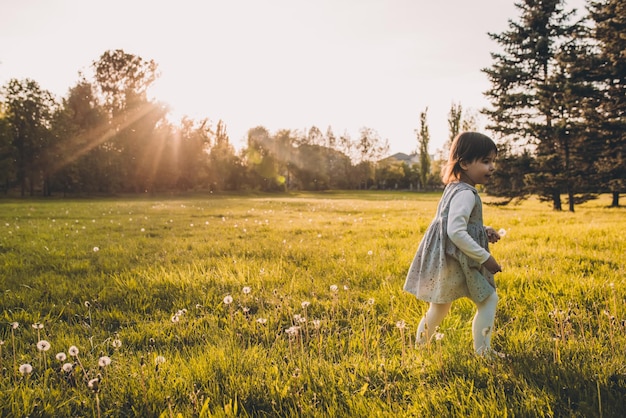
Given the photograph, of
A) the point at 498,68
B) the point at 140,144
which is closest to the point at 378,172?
the point at 140,144

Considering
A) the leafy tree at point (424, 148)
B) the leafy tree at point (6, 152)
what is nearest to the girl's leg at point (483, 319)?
the leafy tree at point (6, 152)

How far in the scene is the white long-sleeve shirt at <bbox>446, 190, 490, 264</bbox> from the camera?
8.52 feet

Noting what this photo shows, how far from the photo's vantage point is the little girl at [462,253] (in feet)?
8.80

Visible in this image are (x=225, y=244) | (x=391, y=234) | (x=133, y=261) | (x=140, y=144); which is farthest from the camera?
(x=140, y=144)

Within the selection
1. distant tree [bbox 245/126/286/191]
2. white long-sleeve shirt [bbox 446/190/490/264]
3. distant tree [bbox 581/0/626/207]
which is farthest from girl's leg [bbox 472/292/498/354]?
distant tree [bbox 245/126/286/191]

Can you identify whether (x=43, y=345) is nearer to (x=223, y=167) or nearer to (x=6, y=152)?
(x=6, y=152)

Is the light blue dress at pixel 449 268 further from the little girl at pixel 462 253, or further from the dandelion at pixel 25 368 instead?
the dandelion at pixel 25 368

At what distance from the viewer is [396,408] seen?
2.04 meters

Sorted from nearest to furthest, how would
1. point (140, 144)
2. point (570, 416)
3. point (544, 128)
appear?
1. point (570, 416)
2. point (544, 128)
3. point (140, 144)

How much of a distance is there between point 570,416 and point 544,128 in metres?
20.1

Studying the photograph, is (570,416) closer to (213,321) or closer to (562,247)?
(213,321)

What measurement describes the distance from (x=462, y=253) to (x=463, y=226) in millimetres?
240

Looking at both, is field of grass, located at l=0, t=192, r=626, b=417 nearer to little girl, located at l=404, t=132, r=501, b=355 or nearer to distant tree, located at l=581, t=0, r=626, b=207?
little girl, located at l=404, t=132, r=501, b=355

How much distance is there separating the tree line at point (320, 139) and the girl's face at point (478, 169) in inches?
657
